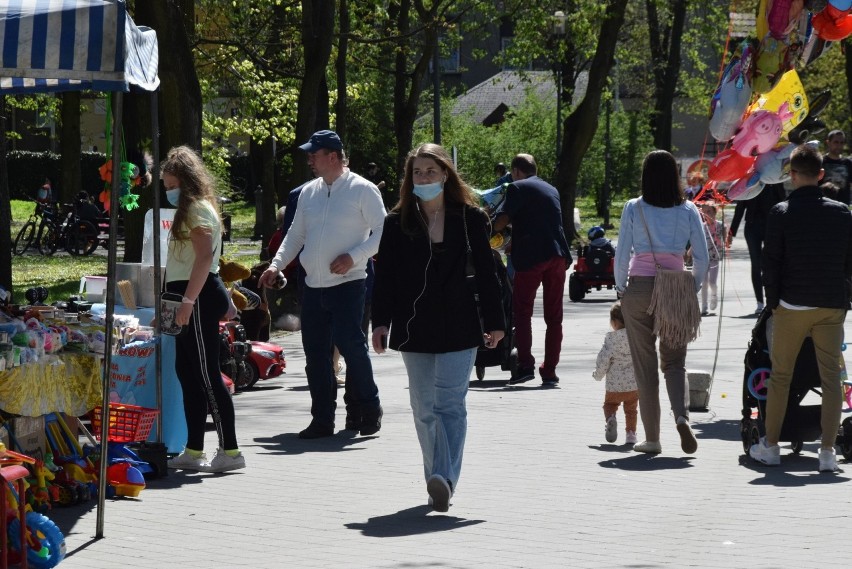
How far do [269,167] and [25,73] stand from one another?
84.6ft

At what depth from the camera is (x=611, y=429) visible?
9352 millimetres

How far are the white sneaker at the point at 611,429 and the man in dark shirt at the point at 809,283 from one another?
1.18 m

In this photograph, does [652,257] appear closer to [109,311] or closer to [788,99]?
[788,99]

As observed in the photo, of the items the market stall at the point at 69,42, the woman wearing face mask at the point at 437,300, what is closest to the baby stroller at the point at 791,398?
the woman wearing face mask at the point at 437,300

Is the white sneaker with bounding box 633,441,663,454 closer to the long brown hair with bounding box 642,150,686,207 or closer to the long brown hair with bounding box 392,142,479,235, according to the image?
the long brown hair with bounding box 642,150,686,207

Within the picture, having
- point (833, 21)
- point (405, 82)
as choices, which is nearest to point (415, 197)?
point (833, 21)

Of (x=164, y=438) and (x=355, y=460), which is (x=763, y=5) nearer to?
(x=355, y=460)

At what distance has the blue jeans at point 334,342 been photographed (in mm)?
9539

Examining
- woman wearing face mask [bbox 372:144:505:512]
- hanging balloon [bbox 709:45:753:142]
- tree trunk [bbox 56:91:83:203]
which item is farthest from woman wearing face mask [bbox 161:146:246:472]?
tree trunk [bbox 56:91:83:203]

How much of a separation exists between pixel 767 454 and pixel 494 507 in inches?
80.3

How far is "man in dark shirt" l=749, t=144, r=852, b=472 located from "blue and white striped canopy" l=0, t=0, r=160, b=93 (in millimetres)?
3910

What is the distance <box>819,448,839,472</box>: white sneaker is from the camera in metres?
8.30

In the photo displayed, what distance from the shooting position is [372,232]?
944 centimetres

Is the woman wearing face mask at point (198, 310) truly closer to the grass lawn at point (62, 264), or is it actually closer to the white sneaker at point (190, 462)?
the white sneaker at point (190, 462)
